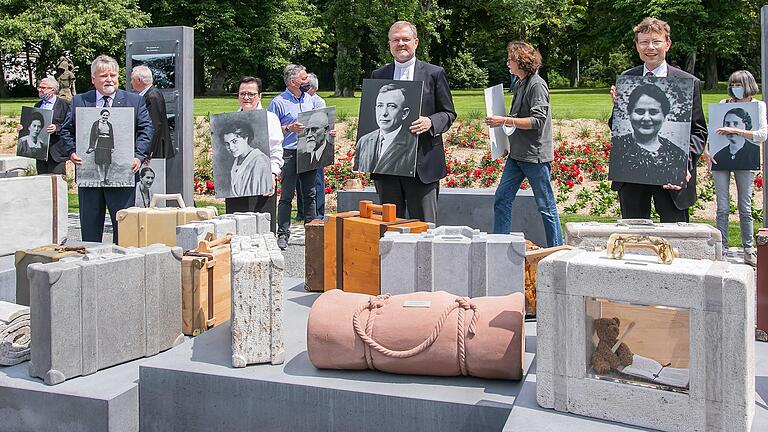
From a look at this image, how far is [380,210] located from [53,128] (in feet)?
22.4

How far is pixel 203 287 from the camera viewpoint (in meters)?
5.11

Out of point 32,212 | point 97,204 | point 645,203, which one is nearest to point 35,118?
point 97,204

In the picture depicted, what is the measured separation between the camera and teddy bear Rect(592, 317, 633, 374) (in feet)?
11.1

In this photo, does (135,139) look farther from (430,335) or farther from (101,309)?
(430,335)

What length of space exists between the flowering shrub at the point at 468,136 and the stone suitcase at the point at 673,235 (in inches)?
486

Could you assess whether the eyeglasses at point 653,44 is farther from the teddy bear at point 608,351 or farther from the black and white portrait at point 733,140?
the black and white portrait at point 733,140

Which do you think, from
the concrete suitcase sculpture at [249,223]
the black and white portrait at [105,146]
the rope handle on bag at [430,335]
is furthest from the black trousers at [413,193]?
the rope handle on bag at [430,335]

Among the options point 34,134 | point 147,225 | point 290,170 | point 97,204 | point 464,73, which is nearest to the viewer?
point 147,225

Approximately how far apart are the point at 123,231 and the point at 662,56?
3.96m

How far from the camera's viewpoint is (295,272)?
8.40 m

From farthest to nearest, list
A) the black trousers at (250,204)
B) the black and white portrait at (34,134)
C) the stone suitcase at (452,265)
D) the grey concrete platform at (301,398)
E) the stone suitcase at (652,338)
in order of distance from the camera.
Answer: the black and white portrait at (34,134) → the black trousers at (250,204) → the stone suitcase at (452,265) → the grey concrete platform at (301,398) → the stone suitcase at (652,338)

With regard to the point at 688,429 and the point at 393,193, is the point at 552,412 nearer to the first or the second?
the point at 688,429

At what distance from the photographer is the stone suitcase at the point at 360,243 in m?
5.28

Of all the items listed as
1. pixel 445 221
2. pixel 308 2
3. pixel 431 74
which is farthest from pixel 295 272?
pixel 308 2
